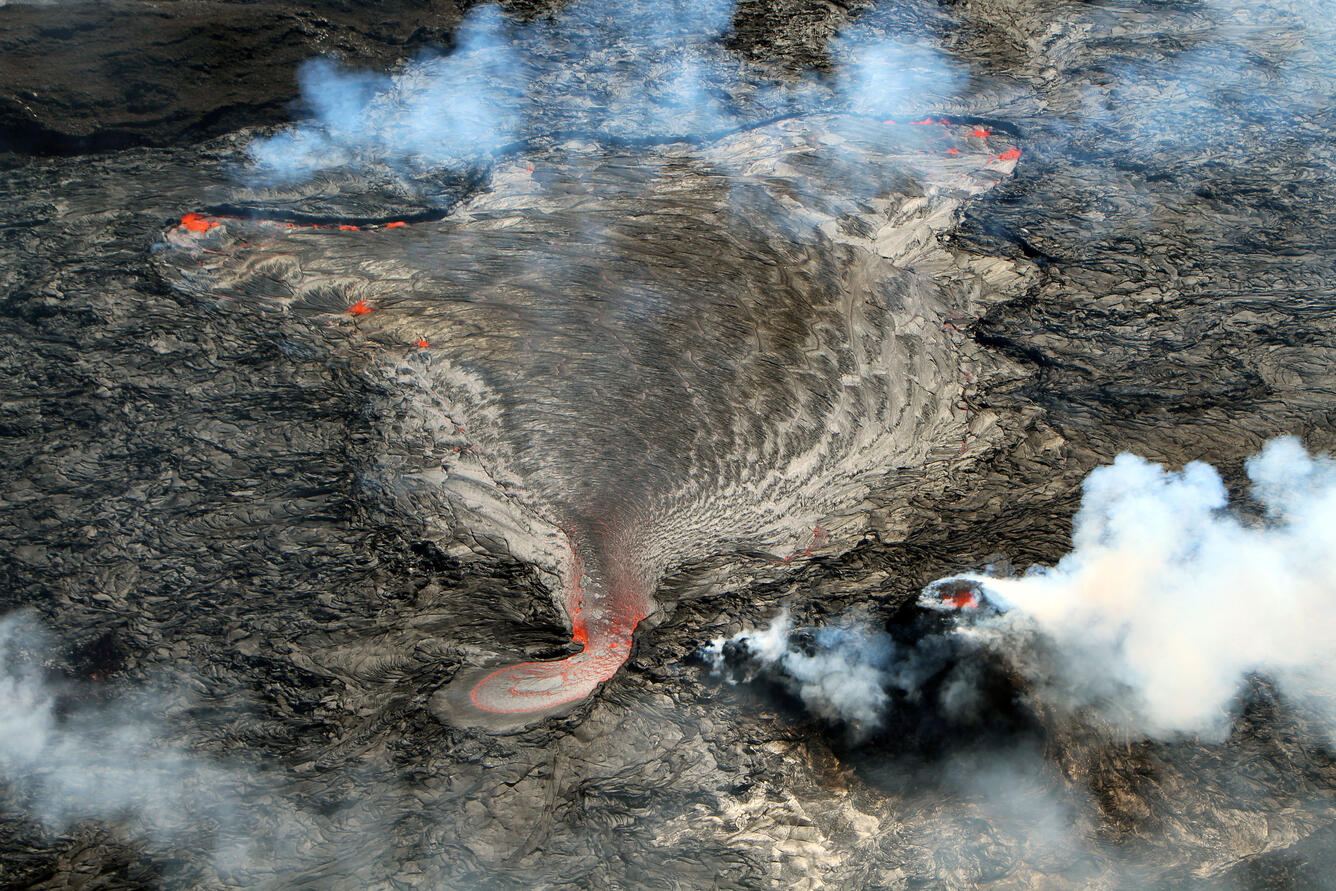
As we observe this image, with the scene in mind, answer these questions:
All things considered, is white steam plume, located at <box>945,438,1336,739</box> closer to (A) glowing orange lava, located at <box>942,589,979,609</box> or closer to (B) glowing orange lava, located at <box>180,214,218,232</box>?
(A) glowing orange lava, located at <box>942,589,979,609</box>

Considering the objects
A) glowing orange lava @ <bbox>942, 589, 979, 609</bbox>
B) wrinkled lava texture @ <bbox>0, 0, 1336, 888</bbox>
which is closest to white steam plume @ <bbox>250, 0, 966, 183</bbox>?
wrinkled lava texture @ <bbox>0, 0, 1336, 888</bbox>

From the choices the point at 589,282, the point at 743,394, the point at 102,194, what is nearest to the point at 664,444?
the point at 743,394

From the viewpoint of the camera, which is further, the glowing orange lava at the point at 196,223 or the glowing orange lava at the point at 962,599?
the glowing orange lava at the point at 196,223

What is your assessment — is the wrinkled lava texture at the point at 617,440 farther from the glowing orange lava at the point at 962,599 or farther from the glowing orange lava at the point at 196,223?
the glowing orange lava at the point at 962,599

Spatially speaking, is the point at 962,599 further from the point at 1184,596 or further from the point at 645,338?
the point at 645,338

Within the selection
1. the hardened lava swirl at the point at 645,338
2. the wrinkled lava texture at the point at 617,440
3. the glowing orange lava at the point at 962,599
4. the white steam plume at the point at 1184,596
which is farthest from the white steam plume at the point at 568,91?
the glowing orange lava at the point at 962,599

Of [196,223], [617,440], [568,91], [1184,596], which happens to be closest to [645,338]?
[617,440]
